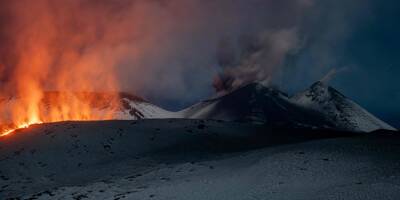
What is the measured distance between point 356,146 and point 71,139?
31.5 metres

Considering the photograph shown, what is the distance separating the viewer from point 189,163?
38.5 m

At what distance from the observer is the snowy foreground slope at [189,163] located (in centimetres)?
2605

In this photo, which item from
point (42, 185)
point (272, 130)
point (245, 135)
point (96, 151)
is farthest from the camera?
point (272, 130)

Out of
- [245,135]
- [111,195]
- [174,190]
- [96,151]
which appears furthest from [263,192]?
[245,135]

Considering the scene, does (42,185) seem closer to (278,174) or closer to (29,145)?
(29,145)

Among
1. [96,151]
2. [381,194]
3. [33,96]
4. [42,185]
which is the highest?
[33,96]

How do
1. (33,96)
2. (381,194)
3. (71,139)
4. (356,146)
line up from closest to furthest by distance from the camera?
(381,194) → (356,146) → (71,139) → (33,96)

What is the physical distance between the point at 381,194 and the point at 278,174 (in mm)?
7722

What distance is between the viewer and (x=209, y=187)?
2808cm

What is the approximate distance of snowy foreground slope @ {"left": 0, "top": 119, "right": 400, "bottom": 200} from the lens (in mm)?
26053

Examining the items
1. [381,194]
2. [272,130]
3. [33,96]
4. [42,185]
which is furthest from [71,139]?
[33,96]

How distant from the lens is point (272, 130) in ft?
196

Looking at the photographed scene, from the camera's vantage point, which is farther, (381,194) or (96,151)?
(96,151)

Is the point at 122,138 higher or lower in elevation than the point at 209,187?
higher
